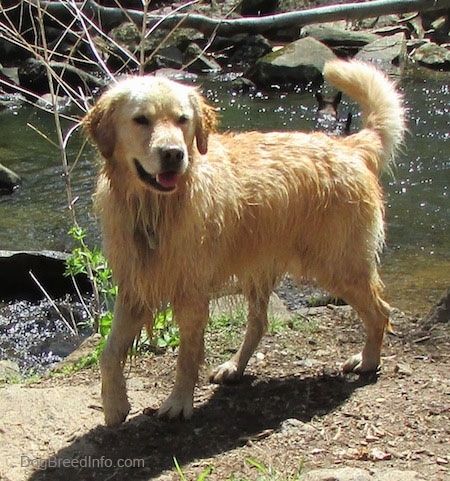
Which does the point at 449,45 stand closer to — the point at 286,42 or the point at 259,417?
the point at 286,42

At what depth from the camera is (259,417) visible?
4.35m

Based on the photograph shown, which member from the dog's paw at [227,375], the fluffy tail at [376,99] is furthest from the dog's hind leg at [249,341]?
the fluffy tail at [376,99]

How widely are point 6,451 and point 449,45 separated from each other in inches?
708

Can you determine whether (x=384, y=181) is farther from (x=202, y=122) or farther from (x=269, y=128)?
(x=202, y=122)

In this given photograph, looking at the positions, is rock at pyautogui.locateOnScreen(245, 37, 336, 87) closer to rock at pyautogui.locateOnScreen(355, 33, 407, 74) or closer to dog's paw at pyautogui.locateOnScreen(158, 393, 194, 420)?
rock at pyautogui.locateOnScreen(355, 33, 407, 74)

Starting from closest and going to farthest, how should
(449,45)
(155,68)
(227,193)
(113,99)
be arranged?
1. (113,99)
2. (227,193)
3. (155,68)
4. (449,45)

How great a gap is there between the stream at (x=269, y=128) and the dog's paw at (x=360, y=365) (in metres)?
1.76

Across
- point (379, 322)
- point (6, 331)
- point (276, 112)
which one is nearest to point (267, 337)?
point (379, 322)

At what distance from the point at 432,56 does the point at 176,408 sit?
1498 cm

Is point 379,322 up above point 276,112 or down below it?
above

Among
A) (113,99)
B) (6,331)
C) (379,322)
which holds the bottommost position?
(6,331)

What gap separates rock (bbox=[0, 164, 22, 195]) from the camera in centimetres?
1084

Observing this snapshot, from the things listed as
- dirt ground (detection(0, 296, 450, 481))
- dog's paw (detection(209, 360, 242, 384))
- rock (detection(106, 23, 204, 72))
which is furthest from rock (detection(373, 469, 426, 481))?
rock (detection(106, 23, 204, 72))

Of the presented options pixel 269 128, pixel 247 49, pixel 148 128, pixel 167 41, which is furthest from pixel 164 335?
pixel 167 41
